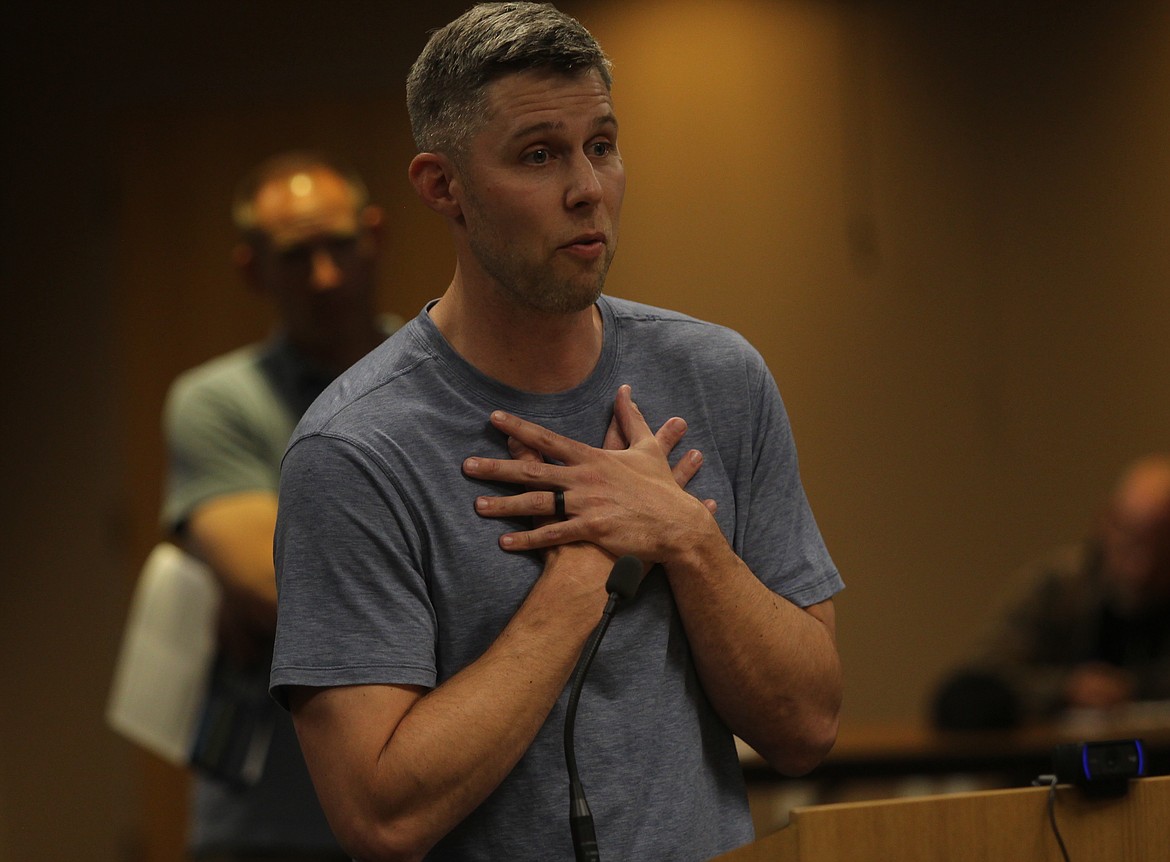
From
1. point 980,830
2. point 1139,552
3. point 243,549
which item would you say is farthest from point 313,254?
point 1139,552

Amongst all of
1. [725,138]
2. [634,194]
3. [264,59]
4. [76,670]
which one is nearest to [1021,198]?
[725,138]

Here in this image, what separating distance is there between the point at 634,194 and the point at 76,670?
2.34 meters

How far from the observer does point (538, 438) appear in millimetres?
1307

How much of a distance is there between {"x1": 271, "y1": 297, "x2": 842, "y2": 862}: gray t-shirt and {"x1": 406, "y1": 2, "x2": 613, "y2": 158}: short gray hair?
20cm

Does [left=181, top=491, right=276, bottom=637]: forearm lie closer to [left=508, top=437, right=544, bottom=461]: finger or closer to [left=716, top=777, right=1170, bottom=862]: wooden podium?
[left=508, top=437, right=544, bottom=461]: finger

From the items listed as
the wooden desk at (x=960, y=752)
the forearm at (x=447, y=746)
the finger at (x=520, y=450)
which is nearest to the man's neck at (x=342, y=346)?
the finger at (x=520, y=450)

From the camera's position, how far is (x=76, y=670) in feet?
15.0

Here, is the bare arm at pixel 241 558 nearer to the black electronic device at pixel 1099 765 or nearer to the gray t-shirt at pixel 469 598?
the gray t-shirt at pixel 469 598

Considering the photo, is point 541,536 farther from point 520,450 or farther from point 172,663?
point 172,663

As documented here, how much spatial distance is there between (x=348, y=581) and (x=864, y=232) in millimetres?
3430

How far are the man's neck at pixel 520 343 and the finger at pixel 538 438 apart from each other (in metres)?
Answer: 0.06

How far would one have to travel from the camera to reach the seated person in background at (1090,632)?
3.43m

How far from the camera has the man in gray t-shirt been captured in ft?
4.01

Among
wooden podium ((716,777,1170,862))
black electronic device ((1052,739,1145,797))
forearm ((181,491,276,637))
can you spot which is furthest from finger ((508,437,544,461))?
forearm ((181,491,276,637))
